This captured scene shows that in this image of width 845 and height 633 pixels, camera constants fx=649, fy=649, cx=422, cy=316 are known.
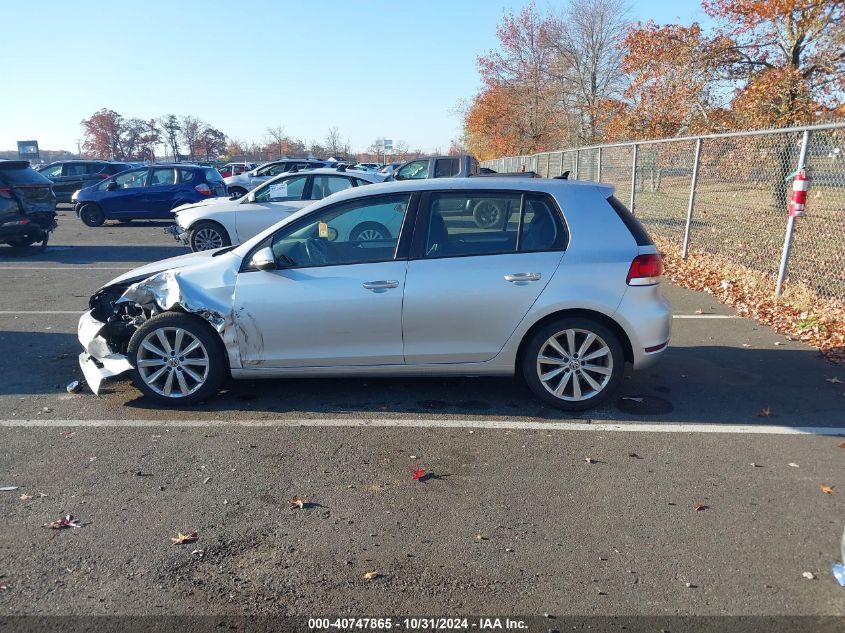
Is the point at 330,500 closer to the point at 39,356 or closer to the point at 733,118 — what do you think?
the point at 39,356

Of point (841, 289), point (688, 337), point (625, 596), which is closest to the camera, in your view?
point (625, 596)

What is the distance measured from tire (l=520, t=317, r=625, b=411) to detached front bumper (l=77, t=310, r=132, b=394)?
3.18m

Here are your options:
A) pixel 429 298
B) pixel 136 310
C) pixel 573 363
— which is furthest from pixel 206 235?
pixel 573 363

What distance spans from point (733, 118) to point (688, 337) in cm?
1326

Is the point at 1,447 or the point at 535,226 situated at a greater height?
the point at 535,226

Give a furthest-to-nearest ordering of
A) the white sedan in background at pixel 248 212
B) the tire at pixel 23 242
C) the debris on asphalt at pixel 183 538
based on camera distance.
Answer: the tire at pixel 23 242 → the white sedan in background at pixel 248 212 → the debris on asphalt at pixel 183 538

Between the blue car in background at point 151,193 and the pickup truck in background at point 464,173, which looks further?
the blue car in background at point 151,193

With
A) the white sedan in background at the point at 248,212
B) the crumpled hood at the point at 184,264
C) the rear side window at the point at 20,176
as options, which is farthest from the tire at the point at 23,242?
the crumpled hood at the point at 184,264

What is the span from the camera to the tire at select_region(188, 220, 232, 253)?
12.3 m

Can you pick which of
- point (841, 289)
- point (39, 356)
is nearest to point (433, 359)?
point (39, 356)

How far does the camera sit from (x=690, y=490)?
3840 mm

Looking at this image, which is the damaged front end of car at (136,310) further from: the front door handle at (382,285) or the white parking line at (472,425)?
the front door handle at (382,285)

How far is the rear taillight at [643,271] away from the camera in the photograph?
15.9 feet

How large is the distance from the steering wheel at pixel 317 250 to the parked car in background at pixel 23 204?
1039 cm
